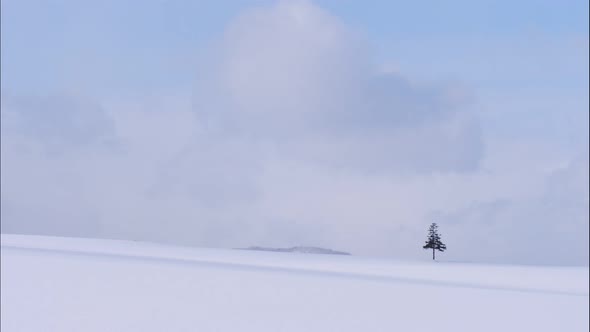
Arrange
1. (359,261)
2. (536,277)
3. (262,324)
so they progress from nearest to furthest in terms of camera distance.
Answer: (262,324)
(536,277)
(359,261)

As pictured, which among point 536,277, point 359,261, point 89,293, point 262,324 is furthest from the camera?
point 359,261

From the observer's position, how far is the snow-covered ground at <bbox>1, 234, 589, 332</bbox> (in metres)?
5.09

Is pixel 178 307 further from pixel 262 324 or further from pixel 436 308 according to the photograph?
pixel 436 308

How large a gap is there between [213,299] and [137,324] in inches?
22.4

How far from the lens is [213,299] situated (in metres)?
5.26

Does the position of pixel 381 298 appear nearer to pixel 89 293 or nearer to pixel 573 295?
pixel 573 295

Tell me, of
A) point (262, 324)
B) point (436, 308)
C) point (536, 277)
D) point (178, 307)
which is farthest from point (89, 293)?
point (536, 277)

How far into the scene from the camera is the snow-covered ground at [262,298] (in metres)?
5.09

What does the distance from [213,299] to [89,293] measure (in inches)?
39.7

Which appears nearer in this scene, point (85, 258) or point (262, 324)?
point (262, 324)

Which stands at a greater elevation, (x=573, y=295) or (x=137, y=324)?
(x=573, y=295)

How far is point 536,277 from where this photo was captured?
19.6 ft

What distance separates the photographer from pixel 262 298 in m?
5.23

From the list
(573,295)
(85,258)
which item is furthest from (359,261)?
(85,258)
